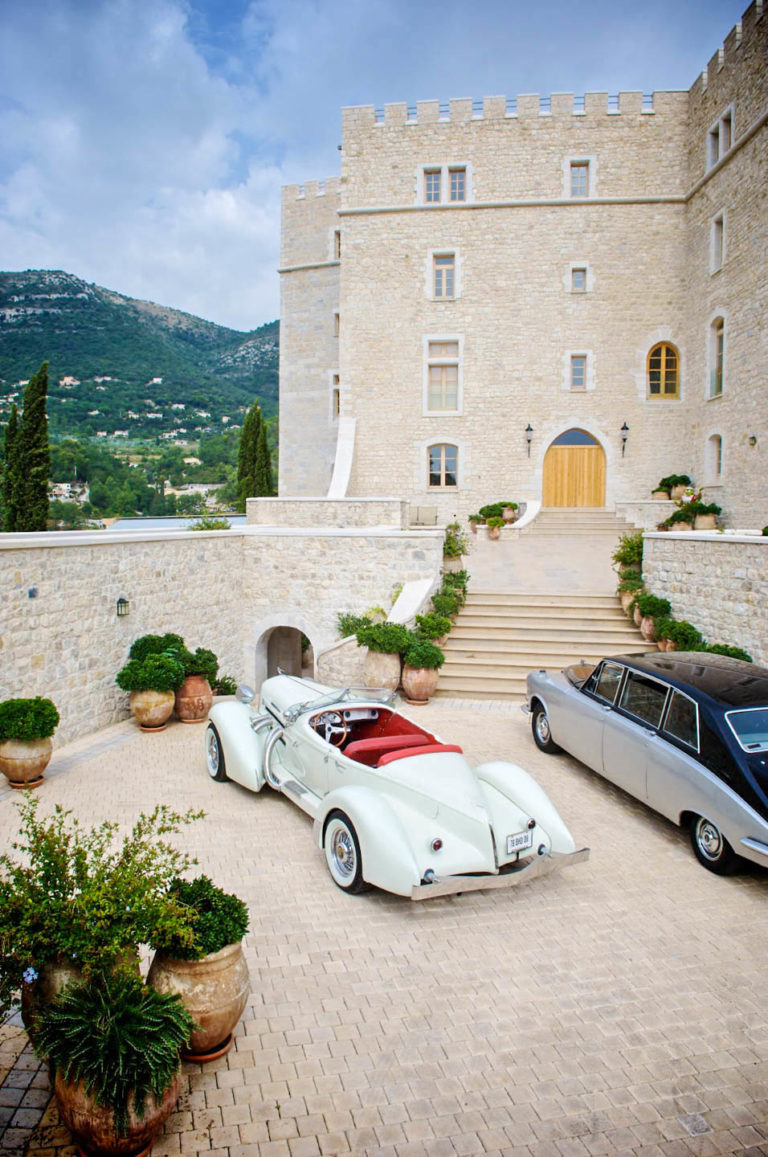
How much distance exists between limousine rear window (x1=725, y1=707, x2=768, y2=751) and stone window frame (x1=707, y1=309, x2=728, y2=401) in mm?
15409

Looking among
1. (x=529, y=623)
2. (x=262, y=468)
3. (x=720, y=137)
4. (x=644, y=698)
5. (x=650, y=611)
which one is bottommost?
(x=529, y=623)

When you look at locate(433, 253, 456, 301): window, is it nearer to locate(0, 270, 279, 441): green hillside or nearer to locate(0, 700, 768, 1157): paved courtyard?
locate(0, 700, 768, 1157): paved courtyard

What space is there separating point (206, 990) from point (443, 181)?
75.0ft

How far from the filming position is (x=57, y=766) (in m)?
7.24

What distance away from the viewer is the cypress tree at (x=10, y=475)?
19531 mm

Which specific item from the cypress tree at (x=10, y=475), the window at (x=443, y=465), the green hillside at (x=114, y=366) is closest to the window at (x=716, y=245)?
the window at (x=443, y=465)

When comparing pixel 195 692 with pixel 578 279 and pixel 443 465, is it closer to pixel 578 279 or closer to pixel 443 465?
pixel 443 465

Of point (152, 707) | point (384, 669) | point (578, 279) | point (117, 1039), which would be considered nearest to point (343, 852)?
point (117, 1039)

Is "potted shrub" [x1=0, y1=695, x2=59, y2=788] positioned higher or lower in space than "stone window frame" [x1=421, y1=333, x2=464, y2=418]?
lower

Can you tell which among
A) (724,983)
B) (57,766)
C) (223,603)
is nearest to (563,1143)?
(724,983)

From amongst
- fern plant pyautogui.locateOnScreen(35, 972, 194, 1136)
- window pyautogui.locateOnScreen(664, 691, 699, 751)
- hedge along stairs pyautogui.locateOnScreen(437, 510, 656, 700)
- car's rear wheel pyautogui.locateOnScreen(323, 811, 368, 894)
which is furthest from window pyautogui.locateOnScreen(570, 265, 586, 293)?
fern plant pyautogui.locateOnScreen(35, 972, 194, 1136)

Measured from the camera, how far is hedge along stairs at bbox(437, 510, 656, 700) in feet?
33.7

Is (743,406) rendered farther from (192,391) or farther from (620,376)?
(192,391)

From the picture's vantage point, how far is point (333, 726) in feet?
18.9
